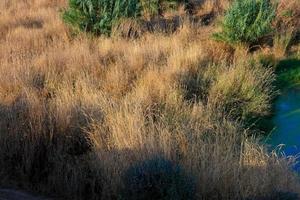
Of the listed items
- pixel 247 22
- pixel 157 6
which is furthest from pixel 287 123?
pixel 157 6

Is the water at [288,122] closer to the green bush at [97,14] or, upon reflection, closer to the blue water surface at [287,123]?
the blue water surface at [287,123]

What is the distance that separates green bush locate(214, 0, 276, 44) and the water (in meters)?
2.06

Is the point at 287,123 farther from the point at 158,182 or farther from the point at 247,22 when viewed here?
the point at 158,182

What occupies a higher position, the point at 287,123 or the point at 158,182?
the point at 158,182

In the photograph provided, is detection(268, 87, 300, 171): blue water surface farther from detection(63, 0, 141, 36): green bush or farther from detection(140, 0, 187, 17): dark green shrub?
detection(140, 0, 187, 17): dark green shrub

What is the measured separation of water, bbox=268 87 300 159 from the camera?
9445 mm

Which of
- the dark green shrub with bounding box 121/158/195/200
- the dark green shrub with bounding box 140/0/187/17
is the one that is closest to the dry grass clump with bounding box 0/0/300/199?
the dark green shrub with bounding box 121/158/195/200

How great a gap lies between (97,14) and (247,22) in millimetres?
3838

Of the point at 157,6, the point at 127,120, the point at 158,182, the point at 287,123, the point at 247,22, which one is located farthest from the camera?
the point at 157,6

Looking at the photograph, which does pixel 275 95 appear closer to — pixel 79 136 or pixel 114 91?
pixel 114 91

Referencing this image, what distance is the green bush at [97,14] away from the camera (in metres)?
14.1

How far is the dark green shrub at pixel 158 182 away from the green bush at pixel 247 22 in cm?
758

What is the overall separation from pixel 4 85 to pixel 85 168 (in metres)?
Answer: 3.08

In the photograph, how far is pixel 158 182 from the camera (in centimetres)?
613
